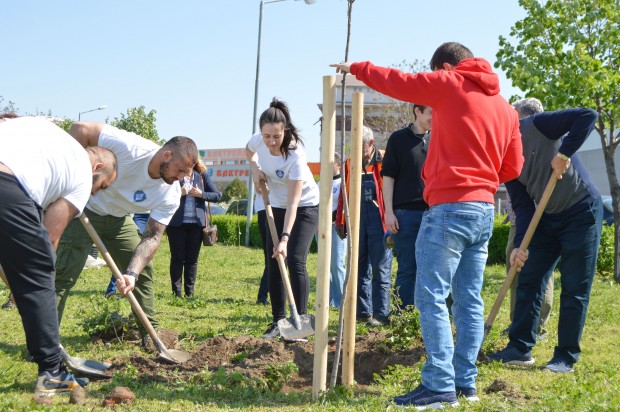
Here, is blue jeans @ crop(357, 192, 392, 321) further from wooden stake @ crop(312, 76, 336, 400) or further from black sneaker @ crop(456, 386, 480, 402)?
wooden stake @ crop(312, 76, 336, 400)

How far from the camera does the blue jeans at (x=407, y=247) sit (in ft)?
20.1

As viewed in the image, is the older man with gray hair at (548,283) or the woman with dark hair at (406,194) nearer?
the older man with gray hair at (548,283)

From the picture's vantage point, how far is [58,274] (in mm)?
5102

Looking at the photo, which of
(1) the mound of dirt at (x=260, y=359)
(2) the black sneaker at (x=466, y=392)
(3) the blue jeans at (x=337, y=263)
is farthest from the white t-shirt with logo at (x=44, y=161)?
(3) the blue jeans at (x=337, y=263)

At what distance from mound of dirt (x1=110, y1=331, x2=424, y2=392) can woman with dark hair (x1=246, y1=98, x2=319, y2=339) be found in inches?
21.9

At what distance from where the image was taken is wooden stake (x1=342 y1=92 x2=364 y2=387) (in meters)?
4.07

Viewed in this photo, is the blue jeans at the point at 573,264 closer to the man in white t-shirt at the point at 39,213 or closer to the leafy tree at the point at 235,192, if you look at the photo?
the man in white t-shirt at the point at 39,213

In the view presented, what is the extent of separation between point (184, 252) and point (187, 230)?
0.27 m

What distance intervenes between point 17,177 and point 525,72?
9294 mm

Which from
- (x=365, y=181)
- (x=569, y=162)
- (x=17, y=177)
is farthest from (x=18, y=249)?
(x=365, y=181)

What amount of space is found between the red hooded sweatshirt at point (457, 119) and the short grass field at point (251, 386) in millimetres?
1147

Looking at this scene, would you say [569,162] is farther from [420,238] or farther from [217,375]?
[217,375]

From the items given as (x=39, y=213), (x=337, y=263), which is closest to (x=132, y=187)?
(x=39, y=213)

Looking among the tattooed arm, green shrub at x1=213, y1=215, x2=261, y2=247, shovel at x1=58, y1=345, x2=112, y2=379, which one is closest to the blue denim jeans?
the tattooed arm
